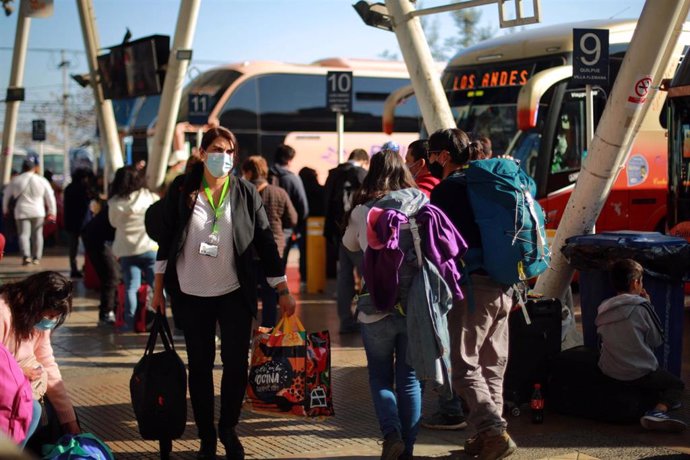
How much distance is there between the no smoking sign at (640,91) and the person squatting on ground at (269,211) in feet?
11.9

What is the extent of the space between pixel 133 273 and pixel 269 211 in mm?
1608

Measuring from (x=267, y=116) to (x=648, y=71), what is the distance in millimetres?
17354

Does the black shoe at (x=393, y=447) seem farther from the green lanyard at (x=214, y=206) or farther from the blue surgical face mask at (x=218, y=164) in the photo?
the blue surgical face mask at (x=218, y=164)

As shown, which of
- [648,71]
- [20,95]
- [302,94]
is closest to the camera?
[648,71]

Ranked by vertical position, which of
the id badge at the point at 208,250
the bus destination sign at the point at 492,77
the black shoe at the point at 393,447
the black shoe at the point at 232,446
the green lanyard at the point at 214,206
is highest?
the bus destination sign at the point at 492,77

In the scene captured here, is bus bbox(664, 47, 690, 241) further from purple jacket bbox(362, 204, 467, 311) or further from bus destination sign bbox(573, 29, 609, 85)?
purple jacket bbox(362, 204, 467, 311)

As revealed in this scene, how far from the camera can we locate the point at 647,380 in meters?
6.38

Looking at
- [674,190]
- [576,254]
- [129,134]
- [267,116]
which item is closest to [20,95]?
[129,134]

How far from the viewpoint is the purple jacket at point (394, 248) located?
17.5 ft

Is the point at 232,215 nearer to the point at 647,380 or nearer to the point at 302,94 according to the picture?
the point at 647,380

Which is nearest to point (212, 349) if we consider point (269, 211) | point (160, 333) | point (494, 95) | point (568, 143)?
point (160, 333)

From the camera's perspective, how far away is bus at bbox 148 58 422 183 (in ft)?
76.2

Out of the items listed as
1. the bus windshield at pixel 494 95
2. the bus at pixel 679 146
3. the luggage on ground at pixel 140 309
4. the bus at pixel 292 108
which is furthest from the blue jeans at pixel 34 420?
the bus at pixel 292 108

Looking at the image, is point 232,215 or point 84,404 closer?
point 232,215
